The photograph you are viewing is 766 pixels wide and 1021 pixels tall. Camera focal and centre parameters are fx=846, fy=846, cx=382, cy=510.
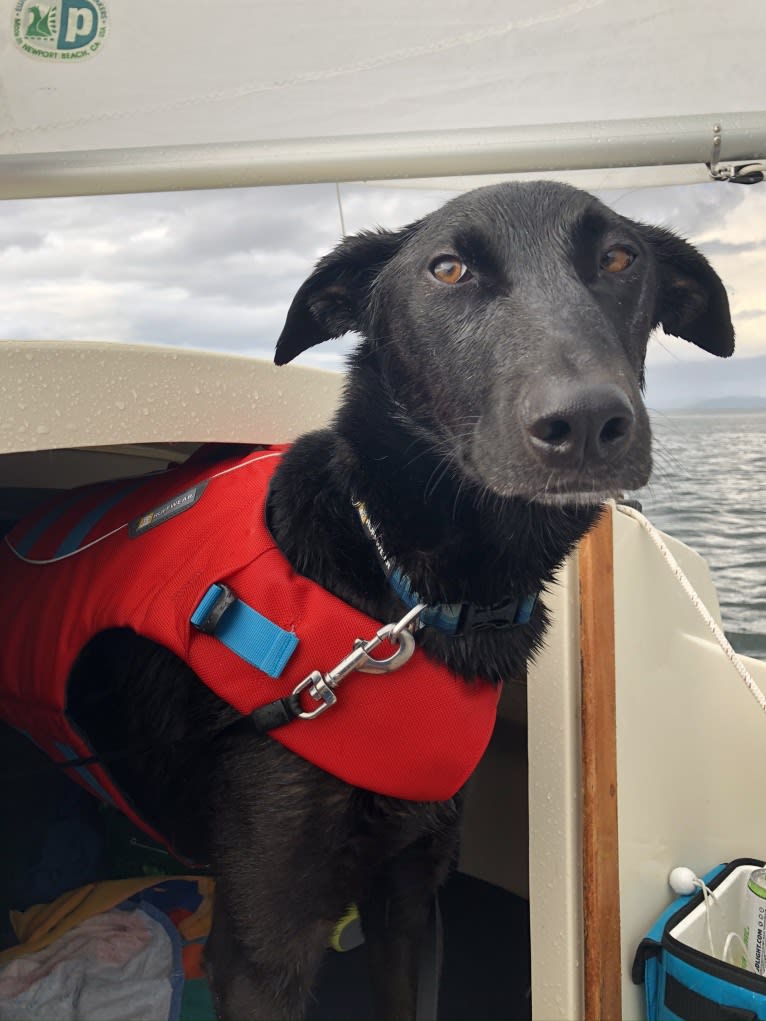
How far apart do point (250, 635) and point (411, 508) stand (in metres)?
0.27

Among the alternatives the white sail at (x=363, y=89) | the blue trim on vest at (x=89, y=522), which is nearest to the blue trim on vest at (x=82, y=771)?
the blue trim on vest at (x=89, y=522)

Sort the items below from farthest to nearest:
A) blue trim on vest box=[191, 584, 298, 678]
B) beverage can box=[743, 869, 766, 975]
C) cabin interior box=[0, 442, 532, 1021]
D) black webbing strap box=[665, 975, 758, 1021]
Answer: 1. cabin interior box=[0, 442, 532, 1021]
2. beverage can box=[743, 869, 766, 975]
3. black webbing strap box=[665, 975, 758, 1021]
4. blue trim on vest box=[191, 584, 298, 678]

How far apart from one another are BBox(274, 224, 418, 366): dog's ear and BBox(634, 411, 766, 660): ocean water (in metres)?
0.49

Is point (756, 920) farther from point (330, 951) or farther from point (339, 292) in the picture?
point (339, 292)

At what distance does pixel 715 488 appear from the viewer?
1.21 m

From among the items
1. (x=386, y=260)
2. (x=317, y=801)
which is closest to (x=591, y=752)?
(x=317, y=801)

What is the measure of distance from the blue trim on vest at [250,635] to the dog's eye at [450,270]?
51 cm

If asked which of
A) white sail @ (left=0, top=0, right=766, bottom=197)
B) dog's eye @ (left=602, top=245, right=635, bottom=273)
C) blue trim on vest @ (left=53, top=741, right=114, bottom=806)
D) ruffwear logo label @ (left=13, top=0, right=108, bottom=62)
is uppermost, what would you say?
ruffwear logo label @ (left=13, top=0, right=108, bottom=62)

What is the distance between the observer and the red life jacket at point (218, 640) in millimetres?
1078

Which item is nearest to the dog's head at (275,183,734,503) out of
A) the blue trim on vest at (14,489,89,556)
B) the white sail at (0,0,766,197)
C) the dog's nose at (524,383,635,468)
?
the dog's nose at (524,383,635,468)

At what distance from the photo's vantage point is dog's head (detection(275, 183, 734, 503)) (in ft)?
3.01

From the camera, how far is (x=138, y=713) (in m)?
1.32

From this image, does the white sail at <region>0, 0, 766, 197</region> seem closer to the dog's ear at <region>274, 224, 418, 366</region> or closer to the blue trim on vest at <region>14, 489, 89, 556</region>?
the dog's ear at <region>274, 224, 418, 366</region>

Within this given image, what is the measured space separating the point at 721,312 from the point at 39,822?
66.1 inches
